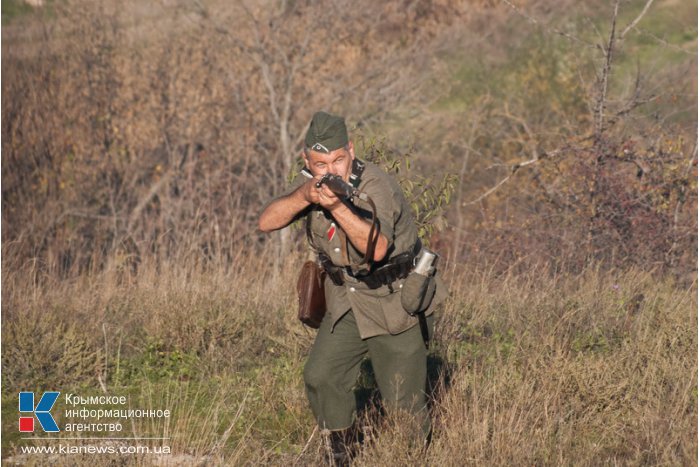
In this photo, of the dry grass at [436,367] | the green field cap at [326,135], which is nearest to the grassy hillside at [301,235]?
the dry grass at [436,367]

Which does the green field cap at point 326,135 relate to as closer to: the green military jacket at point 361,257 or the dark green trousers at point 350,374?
the green military jacket at point 361,257

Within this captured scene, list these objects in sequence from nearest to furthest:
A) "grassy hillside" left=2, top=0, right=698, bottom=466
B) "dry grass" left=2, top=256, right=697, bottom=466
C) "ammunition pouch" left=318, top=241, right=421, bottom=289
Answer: "ammunition pouch" left=318, top=241, right=421, bottom=289 → "dry grass" left=2, top=256, right=697, bottom=466 → "grassy hillside" left=2, top=0, right=698, bottom=466

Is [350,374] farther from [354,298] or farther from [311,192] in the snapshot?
[311,192]

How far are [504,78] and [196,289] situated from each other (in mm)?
14447

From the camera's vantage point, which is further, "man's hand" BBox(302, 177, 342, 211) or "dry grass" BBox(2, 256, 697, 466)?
"dry grass" BBox(2, 256, 697, 466)

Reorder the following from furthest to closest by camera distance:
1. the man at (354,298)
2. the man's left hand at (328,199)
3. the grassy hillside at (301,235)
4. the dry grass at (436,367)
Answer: the grassy hillside at (301,235), the dry grass at (436,367), the man at (354,298), the man's left hand at (328,199)

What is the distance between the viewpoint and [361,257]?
4617 mm

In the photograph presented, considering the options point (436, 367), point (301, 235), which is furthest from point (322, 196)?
point (301, 235)

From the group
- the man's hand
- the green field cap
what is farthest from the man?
the man's hand

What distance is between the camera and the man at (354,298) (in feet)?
14.9

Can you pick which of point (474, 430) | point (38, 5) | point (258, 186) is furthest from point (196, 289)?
point (38, 5)

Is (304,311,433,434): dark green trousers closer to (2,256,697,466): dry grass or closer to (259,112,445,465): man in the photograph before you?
(259,112,445,465): man

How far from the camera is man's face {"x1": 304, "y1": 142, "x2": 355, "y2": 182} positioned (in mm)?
4578

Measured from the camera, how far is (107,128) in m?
17.8
